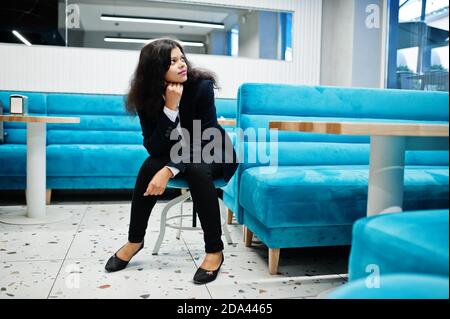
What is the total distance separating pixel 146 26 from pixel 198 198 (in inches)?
141

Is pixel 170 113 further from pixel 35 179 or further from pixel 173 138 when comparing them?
pixel 35 179

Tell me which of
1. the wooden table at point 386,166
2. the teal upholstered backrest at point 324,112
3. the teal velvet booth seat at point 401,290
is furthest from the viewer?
the teal upholstered backrest at point 324,112

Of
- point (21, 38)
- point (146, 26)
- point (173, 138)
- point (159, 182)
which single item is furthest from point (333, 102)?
point (21, 38)

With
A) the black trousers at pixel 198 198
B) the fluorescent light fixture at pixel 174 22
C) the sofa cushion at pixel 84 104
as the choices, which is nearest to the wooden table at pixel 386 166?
the black trousers at pixel 198 198

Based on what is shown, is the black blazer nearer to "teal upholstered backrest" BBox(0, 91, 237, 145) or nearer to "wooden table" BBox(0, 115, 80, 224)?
"wooden table" BBox(0, 115, 80, 224)

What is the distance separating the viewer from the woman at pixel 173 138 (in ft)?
6.03

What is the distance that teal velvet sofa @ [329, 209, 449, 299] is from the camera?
727mm

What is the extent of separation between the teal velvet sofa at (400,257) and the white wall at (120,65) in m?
3.81

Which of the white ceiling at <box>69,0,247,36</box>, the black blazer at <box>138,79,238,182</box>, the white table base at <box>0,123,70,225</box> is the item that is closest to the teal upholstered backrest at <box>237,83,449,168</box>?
the black blazer at <box>138,79,238,182</box>

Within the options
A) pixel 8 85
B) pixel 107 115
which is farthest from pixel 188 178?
pixel 8 85

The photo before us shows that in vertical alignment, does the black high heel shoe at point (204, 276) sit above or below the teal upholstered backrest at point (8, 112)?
below

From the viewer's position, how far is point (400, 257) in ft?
2.91

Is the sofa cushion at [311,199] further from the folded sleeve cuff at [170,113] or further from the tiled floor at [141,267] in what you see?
the folded sleeve cuff at [170,113]
